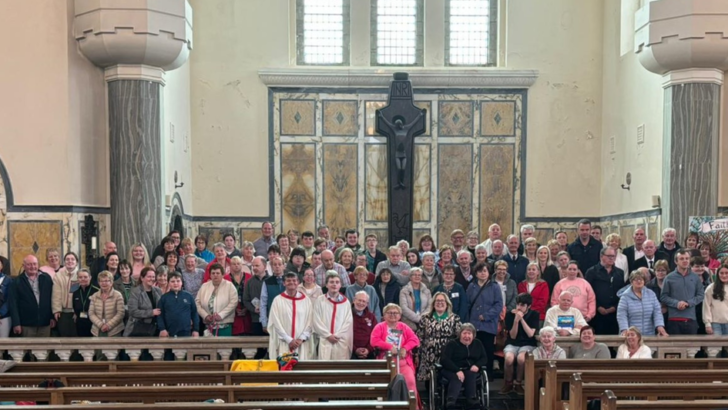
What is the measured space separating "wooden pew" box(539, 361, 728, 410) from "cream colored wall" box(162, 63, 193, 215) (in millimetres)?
7256

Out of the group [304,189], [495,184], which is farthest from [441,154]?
[304,189]

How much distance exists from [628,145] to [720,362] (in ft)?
25.7

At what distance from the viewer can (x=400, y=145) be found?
636 inches

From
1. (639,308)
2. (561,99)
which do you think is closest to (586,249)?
(639,308)

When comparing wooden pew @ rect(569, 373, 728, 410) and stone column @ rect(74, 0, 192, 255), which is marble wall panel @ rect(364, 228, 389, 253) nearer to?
stone column @ rect(74, 0, 192, 255)

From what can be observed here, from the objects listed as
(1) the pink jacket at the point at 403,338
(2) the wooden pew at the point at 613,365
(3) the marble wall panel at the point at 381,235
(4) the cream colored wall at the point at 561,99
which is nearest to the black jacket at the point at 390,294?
(1) the pink jacket at the point at 403,338

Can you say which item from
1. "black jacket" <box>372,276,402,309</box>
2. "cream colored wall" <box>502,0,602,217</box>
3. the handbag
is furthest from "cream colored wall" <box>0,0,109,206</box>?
"cream colored wall" <box>502,0,602,217</box>

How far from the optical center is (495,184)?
17.2 meters

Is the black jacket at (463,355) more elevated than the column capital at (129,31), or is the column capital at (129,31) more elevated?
the column capital at (129,31)

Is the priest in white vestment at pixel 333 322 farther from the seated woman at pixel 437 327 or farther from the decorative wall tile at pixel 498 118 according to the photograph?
the decorative wall tile at pixel 498 118

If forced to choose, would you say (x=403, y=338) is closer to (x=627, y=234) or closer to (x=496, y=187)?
(x=627, y=234)

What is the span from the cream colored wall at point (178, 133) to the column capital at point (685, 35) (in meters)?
7.28

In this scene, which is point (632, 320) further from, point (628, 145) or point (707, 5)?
point (628, 145)

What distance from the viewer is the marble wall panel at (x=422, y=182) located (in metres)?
17.1
